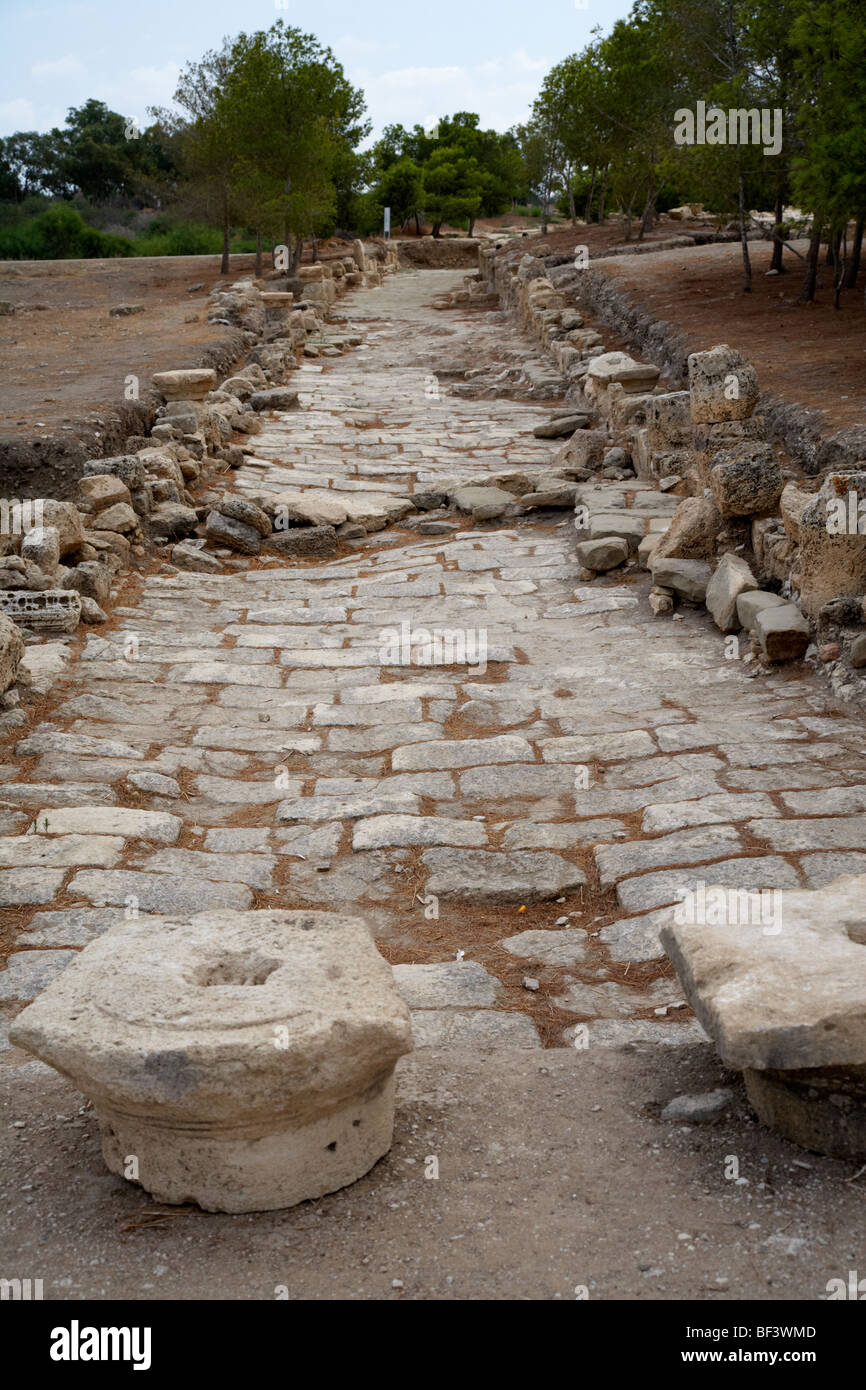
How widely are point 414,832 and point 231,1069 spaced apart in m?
2.70

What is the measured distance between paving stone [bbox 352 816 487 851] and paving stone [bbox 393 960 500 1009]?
957mm

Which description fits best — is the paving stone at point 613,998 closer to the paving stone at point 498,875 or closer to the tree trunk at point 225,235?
the paving stone at point 498,875

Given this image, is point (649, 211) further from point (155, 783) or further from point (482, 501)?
point (155, 783)

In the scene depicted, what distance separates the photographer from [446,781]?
231 inches

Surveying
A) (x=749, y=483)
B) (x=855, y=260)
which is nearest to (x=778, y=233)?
(x=855, y=260)

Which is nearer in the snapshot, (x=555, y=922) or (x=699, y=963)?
(x=699, y=963)

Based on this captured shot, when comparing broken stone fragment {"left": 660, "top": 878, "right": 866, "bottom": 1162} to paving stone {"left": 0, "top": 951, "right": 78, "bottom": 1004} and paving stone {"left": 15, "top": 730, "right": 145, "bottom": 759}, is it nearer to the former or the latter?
paving stone {"left": 0, "top": 951, "right": 78, "bottom": 1004}

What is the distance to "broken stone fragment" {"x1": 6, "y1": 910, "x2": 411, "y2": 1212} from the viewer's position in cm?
270

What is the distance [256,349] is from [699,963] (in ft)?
56.8

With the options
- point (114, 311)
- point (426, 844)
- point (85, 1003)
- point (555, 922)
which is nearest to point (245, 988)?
point (85, 1003)

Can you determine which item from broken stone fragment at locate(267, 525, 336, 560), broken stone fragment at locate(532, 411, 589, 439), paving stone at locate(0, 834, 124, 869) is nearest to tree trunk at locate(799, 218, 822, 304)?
broken stone fragment at locate(532, 411, 589, 439)

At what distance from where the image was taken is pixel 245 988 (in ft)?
9.86

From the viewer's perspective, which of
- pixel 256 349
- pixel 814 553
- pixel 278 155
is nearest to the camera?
pixel 814 553

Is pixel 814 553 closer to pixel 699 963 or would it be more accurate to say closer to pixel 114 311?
pixel 699 963
